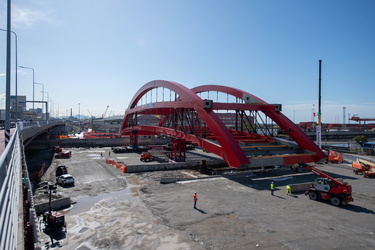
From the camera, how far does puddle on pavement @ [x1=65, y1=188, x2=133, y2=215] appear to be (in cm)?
1933

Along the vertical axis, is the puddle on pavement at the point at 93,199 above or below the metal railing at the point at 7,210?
below

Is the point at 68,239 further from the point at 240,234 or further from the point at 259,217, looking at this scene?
the point at 259,217

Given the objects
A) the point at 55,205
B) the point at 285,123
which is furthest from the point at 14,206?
the point at 285,123

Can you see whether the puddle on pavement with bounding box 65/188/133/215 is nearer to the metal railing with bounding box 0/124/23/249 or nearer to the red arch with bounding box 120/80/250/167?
the red arch with bounding box 120/80/250/167

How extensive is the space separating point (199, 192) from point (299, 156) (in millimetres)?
15417

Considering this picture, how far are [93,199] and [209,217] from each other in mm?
10917

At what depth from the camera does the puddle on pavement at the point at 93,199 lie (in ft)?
63.4

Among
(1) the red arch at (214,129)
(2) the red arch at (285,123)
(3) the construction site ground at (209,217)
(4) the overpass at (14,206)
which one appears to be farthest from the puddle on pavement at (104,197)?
(2) the red arch at (285,123)

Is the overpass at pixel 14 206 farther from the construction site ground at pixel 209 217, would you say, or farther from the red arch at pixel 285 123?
the red arch at pixel 285 123

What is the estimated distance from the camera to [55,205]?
62.9ft

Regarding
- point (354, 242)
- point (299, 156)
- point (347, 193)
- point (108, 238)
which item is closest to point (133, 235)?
point (108, 238)

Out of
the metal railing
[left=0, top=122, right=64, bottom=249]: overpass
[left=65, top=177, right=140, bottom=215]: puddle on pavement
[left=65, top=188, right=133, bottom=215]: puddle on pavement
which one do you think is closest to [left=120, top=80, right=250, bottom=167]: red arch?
[left=65, top=177, right=140, bottom=215]: puddle on pavement

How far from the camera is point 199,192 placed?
23266mm

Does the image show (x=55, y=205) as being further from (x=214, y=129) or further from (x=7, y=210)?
(x=214, y=129)
